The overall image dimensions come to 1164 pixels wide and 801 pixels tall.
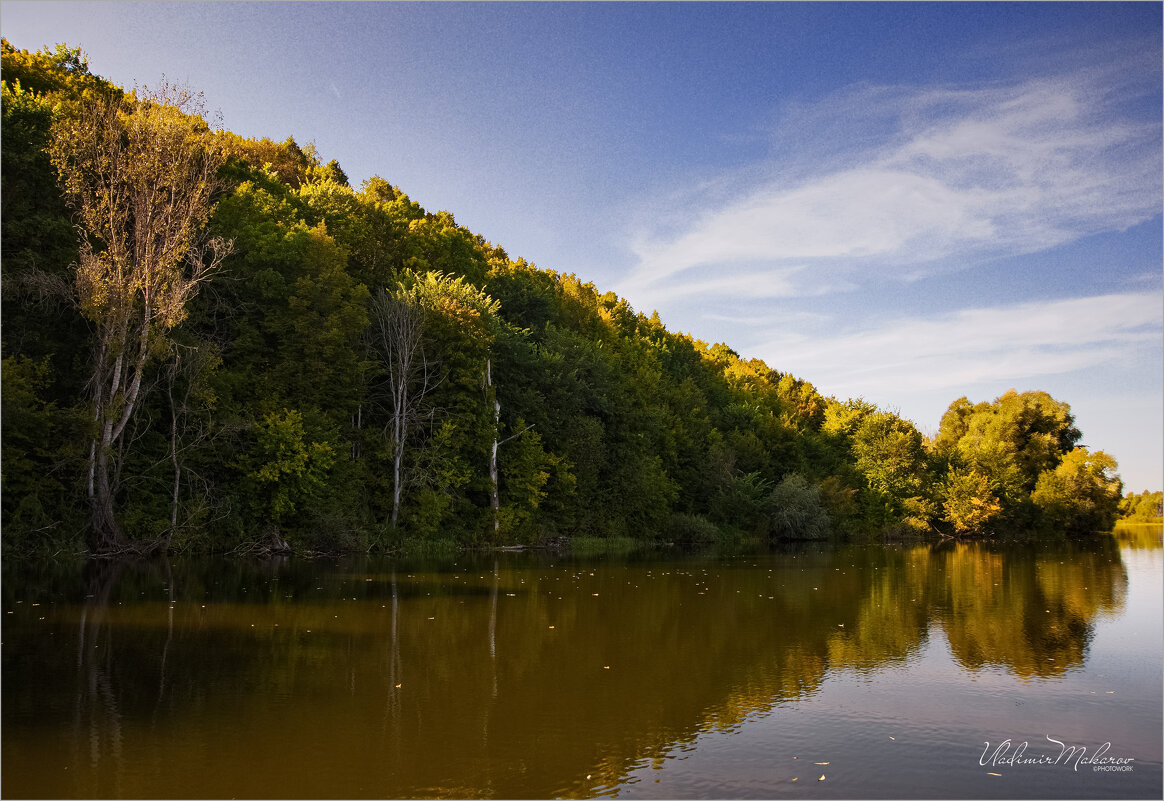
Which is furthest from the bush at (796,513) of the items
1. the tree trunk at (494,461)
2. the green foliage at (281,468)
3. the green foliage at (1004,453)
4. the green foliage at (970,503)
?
the green foliage at (281,468)

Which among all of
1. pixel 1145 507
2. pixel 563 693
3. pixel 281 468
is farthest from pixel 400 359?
pixel 1145 507

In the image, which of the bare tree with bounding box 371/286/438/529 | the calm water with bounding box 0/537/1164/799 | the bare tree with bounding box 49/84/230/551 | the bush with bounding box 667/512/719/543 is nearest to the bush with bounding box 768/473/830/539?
the bush with bounding box 667/512/719/543

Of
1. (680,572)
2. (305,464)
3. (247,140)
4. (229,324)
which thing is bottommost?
(680,572)

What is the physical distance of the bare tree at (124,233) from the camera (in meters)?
27.2

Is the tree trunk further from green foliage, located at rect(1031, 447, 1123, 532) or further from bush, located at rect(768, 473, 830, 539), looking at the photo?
green foliage, located at rect(1031, 447, 1123, 532)

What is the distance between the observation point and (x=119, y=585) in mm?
20031

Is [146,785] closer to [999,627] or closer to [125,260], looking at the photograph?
[999,627]

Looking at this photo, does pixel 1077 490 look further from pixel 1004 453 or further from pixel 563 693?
pixel 563 693

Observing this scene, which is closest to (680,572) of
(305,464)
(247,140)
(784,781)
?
(305,464)

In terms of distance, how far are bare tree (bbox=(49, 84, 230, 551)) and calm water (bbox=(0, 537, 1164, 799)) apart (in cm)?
895

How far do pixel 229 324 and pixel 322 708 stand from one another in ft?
96.7

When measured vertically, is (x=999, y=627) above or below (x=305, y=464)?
below

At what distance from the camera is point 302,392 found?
35031mm

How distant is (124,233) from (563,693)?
25464mm
